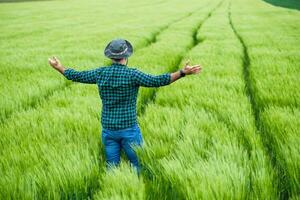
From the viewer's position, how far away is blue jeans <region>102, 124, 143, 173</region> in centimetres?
257

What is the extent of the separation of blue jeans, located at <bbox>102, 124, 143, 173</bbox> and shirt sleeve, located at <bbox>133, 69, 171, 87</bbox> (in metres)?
0.32

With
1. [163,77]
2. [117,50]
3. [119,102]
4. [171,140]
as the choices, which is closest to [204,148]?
[171,140]

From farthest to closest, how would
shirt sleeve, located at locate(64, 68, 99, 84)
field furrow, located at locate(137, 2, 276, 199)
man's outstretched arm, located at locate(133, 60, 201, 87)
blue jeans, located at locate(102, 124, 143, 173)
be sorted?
shirt sleeve, located at locate(64, 68, 99, 84) < blue jeans, located at locate(102, 124, 143, 173) < man's outstretched arm, located at locate(133, 60, 201, 87) < field furrow, located at locate(137, 2, 276, 199)

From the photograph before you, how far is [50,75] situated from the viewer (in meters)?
5.77

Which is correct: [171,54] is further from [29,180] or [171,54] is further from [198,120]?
[29,180]

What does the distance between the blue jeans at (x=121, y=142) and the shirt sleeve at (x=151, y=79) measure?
317 millimetres

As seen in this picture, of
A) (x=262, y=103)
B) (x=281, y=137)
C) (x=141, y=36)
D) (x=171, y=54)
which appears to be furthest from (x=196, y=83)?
(x=141, y=36)

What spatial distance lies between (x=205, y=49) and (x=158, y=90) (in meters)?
3.70

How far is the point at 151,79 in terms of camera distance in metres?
2.51

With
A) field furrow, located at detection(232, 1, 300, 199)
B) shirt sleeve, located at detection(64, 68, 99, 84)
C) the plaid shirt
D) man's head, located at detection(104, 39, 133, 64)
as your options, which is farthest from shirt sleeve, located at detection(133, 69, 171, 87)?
field furrow, located at detection(232, 1, 300, 199)

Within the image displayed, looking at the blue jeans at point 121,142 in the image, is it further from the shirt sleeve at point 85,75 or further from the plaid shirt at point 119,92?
the shirt sleeve at point 85,75

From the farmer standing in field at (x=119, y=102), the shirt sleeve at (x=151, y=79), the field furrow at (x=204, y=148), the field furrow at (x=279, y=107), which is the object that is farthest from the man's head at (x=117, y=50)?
the field furrow at (x=279, y=107)

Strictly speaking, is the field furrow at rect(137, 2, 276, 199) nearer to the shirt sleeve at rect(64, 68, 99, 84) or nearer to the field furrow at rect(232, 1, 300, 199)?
the field furrow at rect(232, 1, 300, 199)

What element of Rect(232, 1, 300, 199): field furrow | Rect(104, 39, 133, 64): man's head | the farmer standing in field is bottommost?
Rect(232, 1, 300, 199): field furrow
